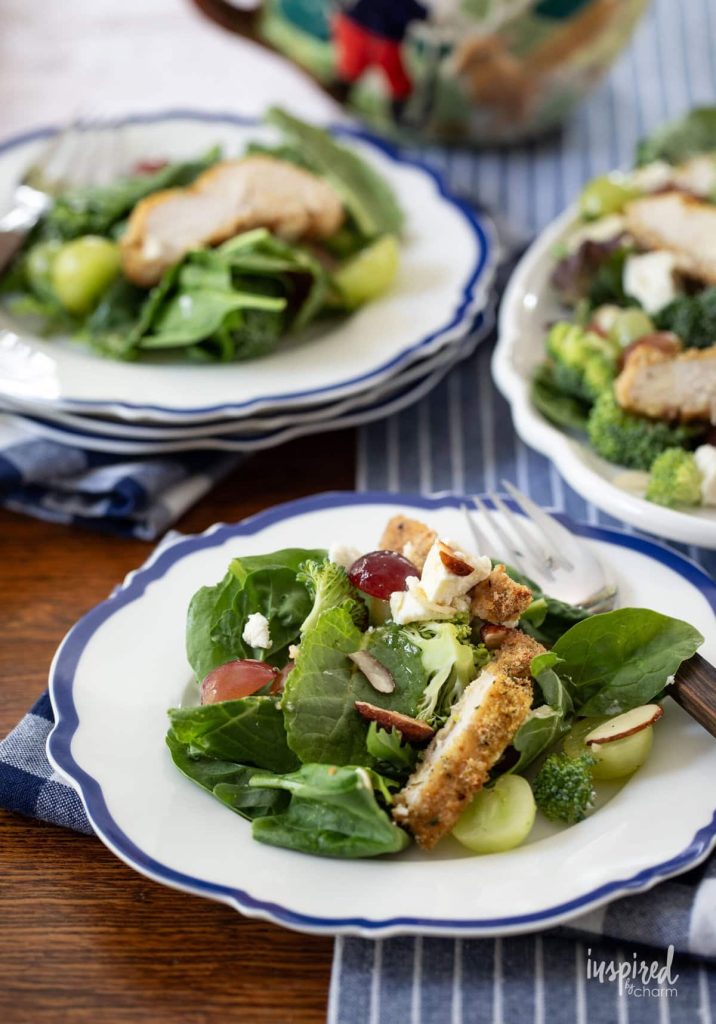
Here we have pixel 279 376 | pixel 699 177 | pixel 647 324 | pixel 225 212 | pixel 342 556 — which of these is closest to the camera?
pixel 342 556

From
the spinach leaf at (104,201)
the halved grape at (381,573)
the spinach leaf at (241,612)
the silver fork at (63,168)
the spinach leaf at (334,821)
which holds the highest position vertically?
the halved grape at (381,573)

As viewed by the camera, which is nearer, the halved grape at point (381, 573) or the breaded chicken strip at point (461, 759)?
the breaded chicken strip at point (461, 759)

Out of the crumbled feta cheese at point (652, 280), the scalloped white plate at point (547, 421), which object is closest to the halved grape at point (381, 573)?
the scalloped white plate at point (547, 421)

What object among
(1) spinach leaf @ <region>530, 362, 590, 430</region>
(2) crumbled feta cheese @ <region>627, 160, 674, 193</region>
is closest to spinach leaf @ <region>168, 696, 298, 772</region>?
(1) spinach leaf @ <region>530, 362, 590, 430</region>

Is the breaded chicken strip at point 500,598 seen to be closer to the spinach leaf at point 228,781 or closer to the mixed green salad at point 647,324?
the spinach leaf at point 228,781

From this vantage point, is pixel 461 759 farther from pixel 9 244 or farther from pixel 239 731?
pixel 9 244

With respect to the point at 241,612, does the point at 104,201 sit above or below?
below

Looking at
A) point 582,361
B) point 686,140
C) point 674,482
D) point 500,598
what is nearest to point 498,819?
point 500,598
